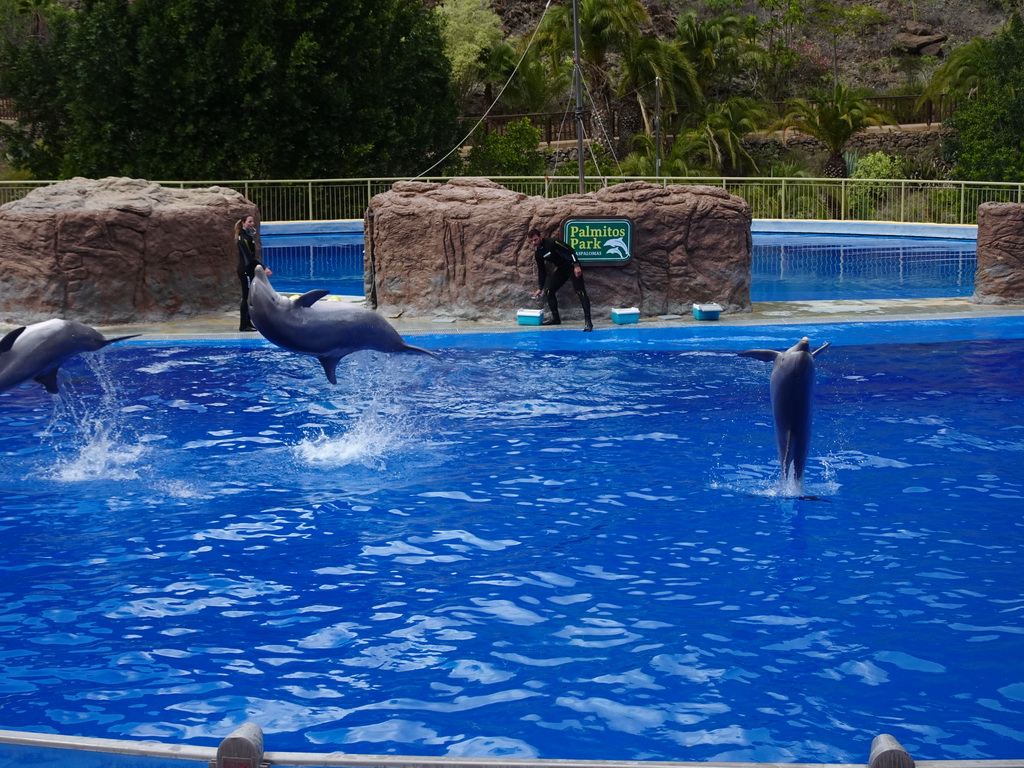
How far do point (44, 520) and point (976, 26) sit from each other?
4546 centimetres

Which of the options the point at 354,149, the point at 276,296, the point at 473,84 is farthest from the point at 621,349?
the point at 473,84

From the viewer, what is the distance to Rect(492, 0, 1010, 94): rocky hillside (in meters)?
→ 44.7

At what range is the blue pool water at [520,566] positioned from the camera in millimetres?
5285

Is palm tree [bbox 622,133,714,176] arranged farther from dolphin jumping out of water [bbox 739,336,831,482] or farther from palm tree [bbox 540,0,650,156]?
dolphin jumping out of water [bbox 739,336,831,482]

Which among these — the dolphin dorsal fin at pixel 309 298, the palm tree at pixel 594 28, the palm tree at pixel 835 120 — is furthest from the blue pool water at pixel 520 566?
the palm tree at pixel 594 28

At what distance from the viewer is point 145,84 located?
96.2 ft

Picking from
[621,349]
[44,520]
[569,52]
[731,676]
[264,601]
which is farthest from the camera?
[569,52]

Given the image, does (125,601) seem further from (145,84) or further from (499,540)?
(145,84)

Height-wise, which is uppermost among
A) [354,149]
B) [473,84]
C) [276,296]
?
[473,84]

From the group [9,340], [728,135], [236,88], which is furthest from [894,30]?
[9,340]

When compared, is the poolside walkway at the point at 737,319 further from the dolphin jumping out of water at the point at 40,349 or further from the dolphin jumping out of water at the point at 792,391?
the dolphin jumping out of water at the point at 792,391

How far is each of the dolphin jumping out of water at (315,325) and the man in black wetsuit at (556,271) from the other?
628 centimetres

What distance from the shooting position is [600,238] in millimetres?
15773

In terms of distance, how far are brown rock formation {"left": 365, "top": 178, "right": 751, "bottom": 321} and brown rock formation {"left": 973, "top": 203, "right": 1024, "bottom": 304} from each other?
3.48 meters
